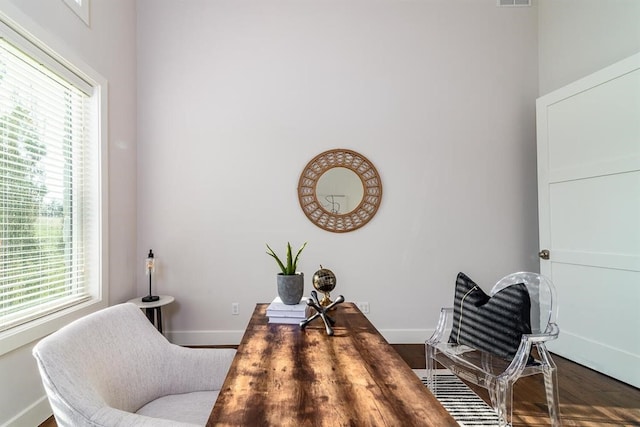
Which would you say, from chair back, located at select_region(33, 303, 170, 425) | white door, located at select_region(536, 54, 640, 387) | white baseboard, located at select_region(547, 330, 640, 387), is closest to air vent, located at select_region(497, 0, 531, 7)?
white door, located at select_region(536, 54, 640, 387)

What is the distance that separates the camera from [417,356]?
302 centimetres

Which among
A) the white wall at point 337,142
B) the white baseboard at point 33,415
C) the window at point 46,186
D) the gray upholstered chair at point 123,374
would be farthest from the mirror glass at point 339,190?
the white baseboard at point 33,415

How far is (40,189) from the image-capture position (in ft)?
7.18

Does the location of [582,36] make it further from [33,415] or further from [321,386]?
[33,415]

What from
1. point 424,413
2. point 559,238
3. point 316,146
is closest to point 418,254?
point 559,238

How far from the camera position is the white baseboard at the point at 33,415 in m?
1.89

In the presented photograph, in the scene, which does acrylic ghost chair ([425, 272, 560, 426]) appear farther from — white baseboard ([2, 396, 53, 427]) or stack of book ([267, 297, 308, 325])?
white baseboard ([2, 396, 53, 427])

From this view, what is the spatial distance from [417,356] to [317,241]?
1.33m

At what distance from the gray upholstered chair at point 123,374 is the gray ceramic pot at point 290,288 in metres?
0.37

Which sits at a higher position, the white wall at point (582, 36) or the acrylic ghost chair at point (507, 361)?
the white wall at point (582, 36)

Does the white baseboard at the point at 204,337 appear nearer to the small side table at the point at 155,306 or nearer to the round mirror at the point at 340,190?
the small side table at the point at 155,306

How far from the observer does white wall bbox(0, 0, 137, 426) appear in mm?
1897

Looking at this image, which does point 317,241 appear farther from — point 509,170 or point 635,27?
point 635,27

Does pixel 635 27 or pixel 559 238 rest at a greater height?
pixel 635 27
